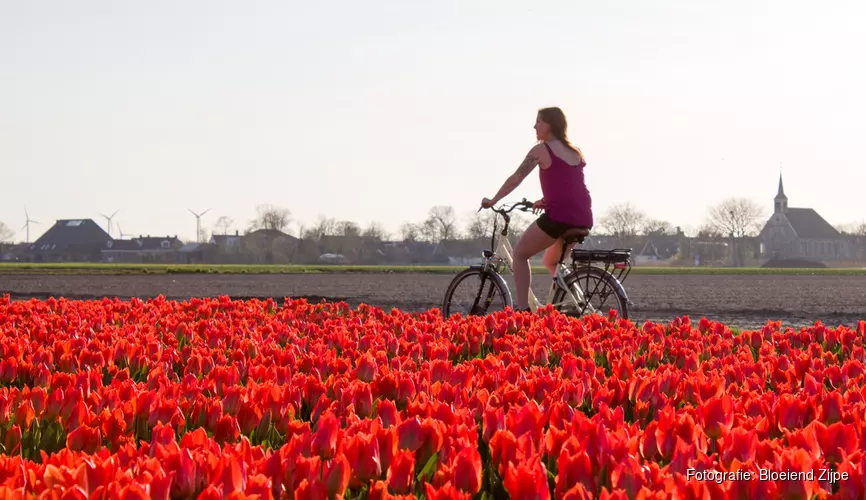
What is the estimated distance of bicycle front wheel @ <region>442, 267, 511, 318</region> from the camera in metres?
9.98

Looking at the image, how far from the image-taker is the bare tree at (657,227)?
148337 mm

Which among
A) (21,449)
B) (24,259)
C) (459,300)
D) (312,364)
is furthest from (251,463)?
(24,259)

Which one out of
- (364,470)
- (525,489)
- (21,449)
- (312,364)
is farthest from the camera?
(312,364)

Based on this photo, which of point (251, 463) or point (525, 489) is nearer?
point (525, 489)

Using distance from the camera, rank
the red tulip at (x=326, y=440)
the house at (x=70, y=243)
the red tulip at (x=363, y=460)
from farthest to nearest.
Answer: the house at (x=70, y=243) → the red tulip at (x=326, y=440) → the red tulip at (x=363, y=460)

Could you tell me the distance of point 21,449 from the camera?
3186 millimetres

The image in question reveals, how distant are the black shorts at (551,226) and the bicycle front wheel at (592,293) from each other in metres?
0.53

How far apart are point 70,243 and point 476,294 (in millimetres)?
145661

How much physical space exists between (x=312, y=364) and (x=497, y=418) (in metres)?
1.98

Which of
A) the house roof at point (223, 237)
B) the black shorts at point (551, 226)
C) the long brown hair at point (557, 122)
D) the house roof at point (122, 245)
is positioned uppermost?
the house roof at point (223, 237)

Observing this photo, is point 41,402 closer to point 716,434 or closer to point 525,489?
point 525,489

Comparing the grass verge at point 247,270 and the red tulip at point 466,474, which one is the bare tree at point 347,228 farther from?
the red tulip at point 466,474

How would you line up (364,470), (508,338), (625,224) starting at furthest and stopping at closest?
1. (625,224)
2. (508,338)
3. (364,470)

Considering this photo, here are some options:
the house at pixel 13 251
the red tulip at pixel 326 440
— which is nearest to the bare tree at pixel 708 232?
the house at pixel 13 251
